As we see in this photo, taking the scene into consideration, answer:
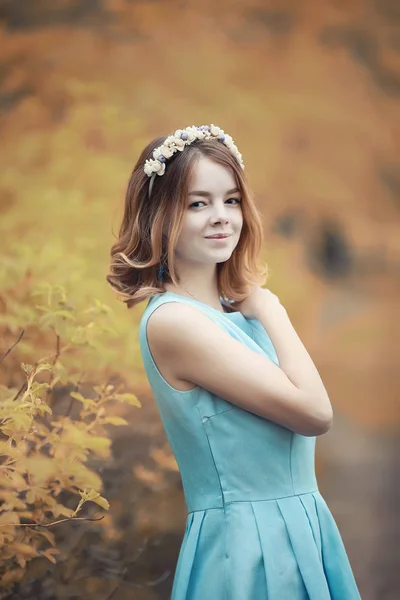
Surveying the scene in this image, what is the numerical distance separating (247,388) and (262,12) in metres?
1.69

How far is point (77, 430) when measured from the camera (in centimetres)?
235

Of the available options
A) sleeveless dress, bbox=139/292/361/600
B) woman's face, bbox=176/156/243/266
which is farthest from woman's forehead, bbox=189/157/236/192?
sleeveless dress, bbox=139/292/361/600

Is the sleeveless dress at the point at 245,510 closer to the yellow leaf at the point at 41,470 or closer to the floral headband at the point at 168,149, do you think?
the floral headband at the point at 168,149

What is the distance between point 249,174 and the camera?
282cm

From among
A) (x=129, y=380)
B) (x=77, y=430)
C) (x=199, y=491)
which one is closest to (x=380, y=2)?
(x=129, y=380)

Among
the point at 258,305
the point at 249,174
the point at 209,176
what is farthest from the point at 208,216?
the point at 249,174

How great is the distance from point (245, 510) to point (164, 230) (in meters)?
0.56

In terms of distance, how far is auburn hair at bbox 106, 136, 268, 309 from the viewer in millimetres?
1674

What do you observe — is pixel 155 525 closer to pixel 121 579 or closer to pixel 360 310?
pixel 121 579

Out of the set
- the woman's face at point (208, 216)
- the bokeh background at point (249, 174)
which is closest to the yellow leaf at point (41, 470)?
the bokeh background at point (249, 174)

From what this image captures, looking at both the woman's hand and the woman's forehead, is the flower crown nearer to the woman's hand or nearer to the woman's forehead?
the woman's forehead

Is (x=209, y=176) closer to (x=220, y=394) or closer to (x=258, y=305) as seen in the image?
(x=258, y=305)

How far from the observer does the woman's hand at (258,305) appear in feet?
5.81

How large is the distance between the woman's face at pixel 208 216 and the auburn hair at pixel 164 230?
0.6 inches
